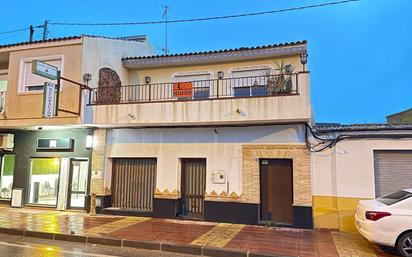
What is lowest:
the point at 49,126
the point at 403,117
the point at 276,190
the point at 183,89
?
the point at 276,190

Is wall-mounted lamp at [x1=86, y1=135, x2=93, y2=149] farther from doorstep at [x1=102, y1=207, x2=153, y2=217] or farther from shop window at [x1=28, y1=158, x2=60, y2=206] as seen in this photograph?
doorstep at [x1=102, y1=207, x2=153, y2=217]

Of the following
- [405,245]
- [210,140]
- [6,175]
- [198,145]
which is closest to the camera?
[405,245]

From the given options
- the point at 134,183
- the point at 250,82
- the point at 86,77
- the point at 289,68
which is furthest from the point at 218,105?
the point at 86,77

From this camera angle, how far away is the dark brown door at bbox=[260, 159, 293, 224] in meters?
10.6

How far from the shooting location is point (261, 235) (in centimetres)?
915

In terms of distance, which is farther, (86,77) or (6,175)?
(6,175)

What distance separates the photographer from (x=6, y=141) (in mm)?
13750

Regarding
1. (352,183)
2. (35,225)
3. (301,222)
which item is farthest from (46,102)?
(352,183)

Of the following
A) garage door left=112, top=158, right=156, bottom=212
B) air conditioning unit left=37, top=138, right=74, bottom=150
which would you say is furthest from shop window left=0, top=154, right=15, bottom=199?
garage door left=112, top=158, right=156, bottom=212

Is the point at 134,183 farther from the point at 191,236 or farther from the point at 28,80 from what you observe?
the point at 28,80

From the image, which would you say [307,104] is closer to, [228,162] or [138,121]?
[228,162]

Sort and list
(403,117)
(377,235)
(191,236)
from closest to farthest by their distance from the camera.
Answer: (377,235) → (191,236) → (403,117)

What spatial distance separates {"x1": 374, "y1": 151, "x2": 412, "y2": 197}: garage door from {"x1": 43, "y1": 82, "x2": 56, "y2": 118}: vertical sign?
35.5 ft

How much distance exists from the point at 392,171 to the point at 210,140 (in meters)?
5.89
